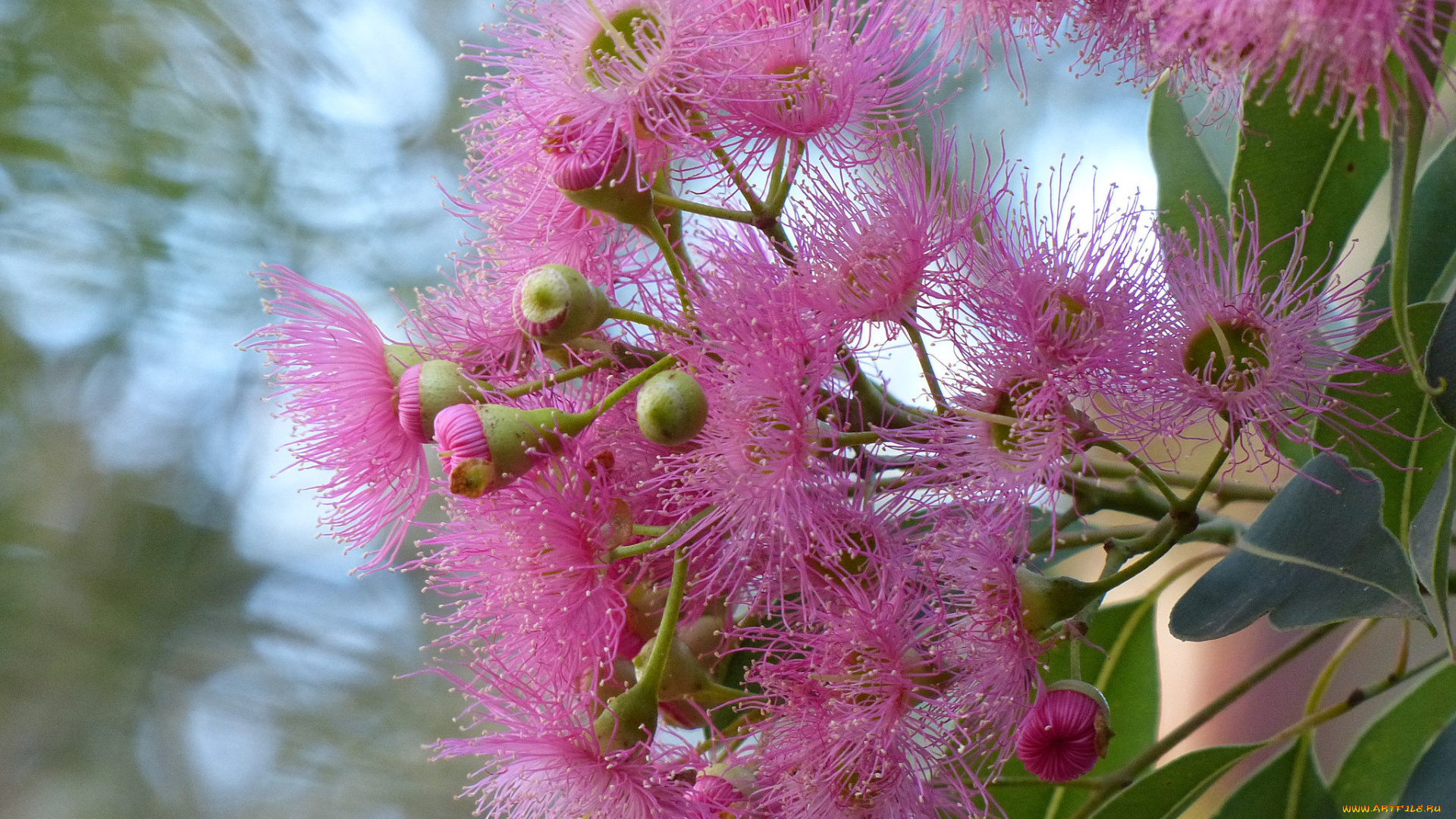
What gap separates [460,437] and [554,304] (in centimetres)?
8

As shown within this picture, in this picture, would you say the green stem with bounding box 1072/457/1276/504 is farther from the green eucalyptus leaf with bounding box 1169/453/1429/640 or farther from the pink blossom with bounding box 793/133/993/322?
the pink blossom with bounding box 793/133/993/322

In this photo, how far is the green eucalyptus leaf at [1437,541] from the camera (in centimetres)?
50

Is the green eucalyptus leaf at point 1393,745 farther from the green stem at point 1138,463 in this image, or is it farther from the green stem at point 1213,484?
the green stem at point 1138,463

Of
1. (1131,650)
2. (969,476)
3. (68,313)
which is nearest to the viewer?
(969,476)

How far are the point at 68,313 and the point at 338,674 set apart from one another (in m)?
0.53

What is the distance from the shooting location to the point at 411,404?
56 cm

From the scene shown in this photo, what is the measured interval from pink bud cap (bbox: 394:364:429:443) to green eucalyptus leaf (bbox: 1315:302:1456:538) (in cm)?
49

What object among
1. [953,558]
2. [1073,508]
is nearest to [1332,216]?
[1073,508]

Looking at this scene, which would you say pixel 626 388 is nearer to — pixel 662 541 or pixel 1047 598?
pixel 662 541

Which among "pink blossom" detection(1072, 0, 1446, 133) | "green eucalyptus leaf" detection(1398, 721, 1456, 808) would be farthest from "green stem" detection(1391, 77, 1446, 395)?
"green eucalyptus leaf" detection(1398, 721, 1456, 808)

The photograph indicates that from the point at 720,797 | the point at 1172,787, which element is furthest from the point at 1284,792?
the point at 720,797

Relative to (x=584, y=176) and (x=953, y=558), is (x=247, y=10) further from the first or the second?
(x=953, y=558)

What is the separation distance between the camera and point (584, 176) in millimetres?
542

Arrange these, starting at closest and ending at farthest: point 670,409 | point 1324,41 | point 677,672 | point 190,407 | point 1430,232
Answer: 1. point 1324,41
2. point 670,409
3. point 677,672
4. point 1430,232
5. point 190,407
